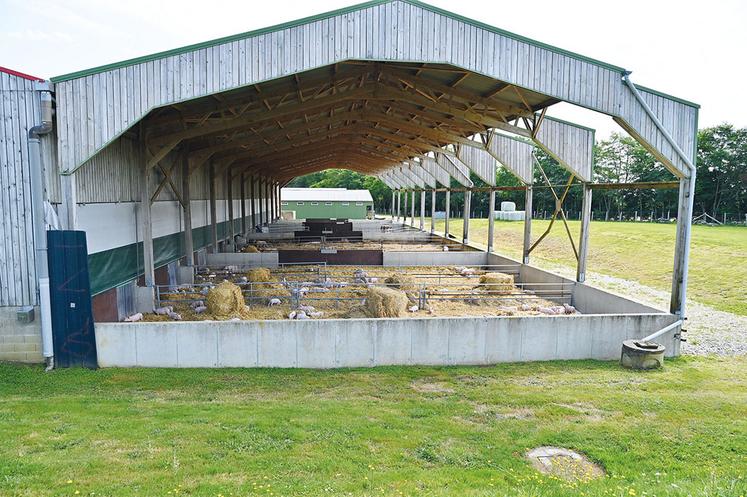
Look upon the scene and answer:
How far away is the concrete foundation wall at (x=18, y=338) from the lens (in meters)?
9.45

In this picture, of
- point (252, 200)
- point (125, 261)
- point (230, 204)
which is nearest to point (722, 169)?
point (252, 200)

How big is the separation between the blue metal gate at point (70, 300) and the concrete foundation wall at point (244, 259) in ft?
37.6

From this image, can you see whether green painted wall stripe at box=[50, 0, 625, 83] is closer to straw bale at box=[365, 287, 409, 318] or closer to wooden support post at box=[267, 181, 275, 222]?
straw bale at box=[365, 287, 409, 318]

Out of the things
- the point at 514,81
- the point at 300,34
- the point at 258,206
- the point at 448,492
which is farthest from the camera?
the point at 258,206

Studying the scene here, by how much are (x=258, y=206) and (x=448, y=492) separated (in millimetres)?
38783

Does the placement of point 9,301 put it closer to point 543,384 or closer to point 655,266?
point 543,384

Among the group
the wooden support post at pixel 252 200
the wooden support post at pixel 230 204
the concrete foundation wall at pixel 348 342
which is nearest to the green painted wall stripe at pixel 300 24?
the concrete foundation wall at pixel 348 342

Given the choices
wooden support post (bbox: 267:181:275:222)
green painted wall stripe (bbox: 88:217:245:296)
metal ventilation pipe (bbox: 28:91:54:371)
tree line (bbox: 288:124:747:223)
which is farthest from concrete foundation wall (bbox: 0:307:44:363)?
tree line (bbox: 288:124:747:223)

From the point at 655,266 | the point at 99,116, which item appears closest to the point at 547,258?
the point at 655,266

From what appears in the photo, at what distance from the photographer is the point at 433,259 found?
2198cm

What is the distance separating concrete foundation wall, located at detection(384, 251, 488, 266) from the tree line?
2444 centimetres

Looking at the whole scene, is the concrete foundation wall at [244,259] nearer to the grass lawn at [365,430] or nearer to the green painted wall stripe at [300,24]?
the grass lawn at [365,430]

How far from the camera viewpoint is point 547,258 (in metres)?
29.1

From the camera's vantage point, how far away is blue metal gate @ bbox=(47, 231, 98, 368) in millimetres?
9281
